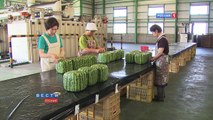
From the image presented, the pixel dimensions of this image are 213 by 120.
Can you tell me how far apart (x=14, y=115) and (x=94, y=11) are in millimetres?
21797

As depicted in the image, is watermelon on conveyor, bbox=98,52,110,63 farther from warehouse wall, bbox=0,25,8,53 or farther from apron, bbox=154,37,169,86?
warehouse wall, bbox=0,25,8,53

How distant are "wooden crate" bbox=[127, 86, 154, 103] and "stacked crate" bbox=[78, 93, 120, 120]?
4.95 ft

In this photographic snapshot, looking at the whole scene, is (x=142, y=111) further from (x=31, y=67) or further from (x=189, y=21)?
(x=189, y=21)

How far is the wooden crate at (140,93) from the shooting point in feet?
13.6

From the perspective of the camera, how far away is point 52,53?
314 cm

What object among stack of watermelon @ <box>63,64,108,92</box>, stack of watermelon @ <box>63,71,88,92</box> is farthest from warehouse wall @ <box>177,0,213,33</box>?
stack of watermelon @ <box>63,71,88,92</box>

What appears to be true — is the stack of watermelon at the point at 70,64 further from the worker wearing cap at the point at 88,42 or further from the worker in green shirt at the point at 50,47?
the worker wearing cap at the point at 88,42

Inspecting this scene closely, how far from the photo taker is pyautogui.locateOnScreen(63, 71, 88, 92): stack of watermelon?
84.1 inches

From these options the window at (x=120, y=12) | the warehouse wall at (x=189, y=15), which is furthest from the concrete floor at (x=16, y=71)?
the window at (x=120, y=12)

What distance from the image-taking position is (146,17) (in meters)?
19.6

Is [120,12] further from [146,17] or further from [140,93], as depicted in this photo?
[140,93]

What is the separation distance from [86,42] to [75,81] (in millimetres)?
2105

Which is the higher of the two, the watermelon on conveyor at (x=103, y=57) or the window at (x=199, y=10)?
the window at (x=199, y=10)

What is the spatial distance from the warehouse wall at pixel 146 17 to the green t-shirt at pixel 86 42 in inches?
533
